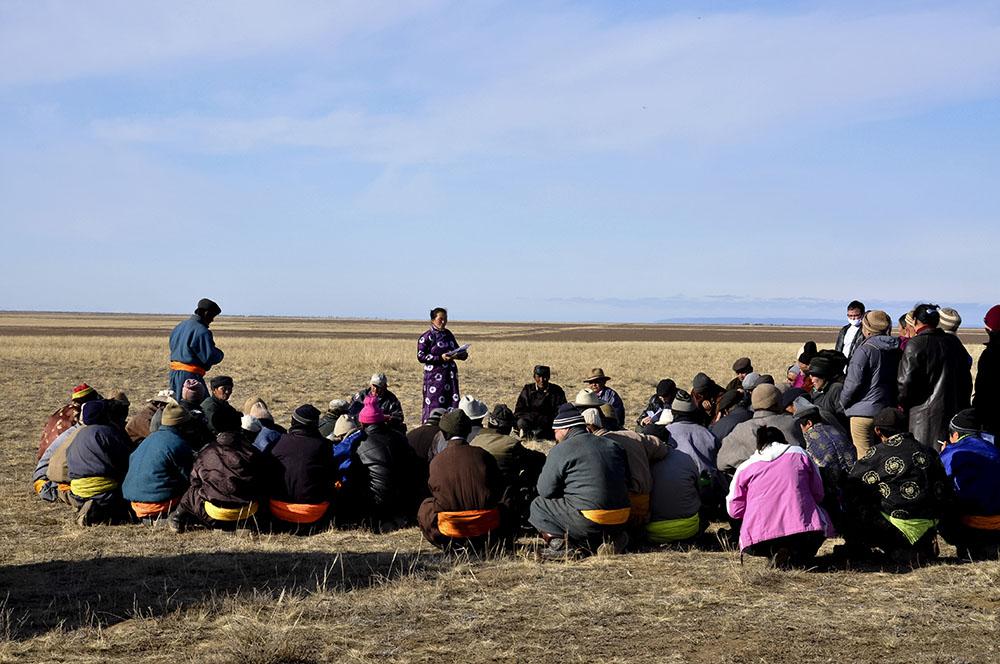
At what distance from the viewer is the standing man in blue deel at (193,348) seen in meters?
11.1

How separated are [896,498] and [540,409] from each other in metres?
7.76

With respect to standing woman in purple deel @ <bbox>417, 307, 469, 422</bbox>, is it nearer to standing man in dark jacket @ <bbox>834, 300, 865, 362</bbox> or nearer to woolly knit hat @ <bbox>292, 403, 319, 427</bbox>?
woolly knit hat @ <bbox>292, 403, 319, 427</bbox>

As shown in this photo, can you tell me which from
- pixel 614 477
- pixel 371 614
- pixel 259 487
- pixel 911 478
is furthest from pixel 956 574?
pixel 259 487

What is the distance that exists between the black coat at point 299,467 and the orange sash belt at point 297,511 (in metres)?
0.04

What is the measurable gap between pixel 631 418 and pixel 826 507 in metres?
10.9

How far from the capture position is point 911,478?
23.6ft

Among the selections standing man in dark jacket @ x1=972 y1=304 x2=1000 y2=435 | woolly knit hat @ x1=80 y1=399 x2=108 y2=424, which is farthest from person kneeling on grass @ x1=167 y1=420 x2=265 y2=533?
standing man in dark jacket @ x1=972 y1=304 x2=1000 y2=435

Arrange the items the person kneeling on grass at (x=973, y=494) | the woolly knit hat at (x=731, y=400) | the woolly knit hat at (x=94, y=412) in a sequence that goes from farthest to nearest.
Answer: the woolly knit hat at (x=731, y=400)
the woolly knit hat at (x=94, y=412)
the person kneeling on grass at (x=973, y=494)

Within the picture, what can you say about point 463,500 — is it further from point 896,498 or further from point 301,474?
point 896,498

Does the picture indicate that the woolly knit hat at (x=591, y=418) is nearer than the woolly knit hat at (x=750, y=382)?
Yes

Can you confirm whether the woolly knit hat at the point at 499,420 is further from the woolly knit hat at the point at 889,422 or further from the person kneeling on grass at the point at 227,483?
the woolly knit hat at the point at 889,422

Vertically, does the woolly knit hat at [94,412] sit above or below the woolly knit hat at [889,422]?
below

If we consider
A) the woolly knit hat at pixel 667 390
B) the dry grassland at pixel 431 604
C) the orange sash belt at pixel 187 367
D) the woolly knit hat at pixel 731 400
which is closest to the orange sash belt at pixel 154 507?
the dry grassland at pixel 431 604

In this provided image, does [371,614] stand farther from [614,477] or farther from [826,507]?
[826,507]
